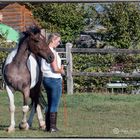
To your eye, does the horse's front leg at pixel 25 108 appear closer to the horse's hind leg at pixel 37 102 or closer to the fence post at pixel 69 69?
the horse's hind leg at pixel 37 102

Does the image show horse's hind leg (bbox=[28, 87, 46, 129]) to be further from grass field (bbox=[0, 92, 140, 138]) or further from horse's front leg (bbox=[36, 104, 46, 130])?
grass field (bbox=[0, 92, 140, 138])

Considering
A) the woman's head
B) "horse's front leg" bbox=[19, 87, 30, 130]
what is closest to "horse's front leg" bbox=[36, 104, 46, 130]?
"horse's front leg" bbox=[19, 87, 30, 130]

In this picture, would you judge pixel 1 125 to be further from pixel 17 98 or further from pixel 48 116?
pixel 17 98

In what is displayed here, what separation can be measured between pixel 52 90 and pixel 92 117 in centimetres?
246

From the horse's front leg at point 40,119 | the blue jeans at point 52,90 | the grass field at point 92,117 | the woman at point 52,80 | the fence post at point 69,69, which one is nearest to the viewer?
the grass field at point 92,117

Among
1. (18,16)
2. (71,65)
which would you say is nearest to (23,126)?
(18,16)

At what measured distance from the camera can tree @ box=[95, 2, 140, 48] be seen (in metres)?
10.2

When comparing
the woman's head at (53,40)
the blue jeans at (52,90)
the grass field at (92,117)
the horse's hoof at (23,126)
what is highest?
the woman's head at (53,40)

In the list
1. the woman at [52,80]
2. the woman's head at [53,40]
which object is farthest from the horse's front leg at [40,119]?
the woman's head at [53,40]

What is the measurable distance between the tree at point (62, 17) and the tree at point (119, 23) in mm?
504

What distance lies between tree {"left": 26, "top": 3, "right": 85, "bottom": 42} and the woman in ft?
1.24

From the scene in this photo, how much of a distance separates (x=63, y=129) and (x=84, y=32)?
1.87 metres

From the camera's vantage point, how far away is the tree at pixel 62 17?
8.65 metres

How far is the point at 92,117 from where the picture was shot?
35.9ft
